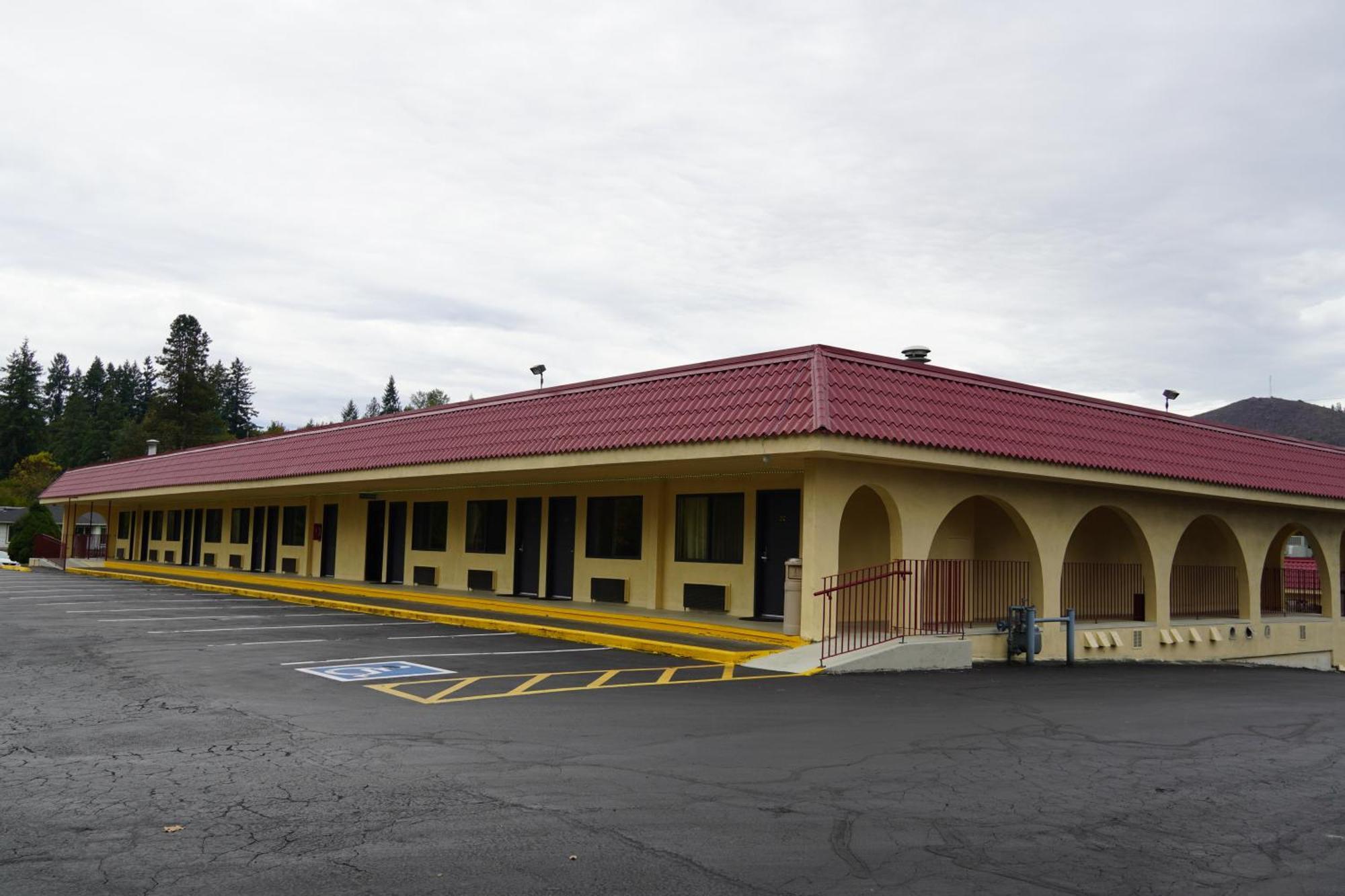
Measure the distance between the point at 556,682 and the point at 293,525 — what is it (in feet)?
81.6

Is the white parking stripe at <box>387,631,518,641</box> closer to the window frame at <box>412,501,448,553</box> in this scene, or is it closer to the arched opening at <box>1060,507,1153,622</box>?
the window frame at <box>412,501,448,553</box>

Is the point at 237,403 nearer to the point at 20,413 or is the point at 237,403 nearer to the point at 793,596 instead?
the point at 20,413

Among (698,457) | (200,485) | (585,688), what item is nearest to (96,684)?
(585,688)

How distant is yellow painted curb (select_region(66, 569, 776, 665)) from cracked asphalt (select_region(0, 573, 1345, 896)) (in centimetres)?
209

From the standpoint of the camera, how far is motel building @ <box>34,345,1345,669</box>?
16.3m

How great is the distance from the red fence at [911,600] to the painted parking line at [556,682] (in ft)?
5.36

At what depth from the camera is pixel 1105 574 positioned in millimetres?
21891

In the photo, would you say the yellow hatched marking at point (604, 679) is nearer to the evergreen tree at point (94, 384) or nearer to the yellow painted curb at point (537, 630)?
the yellow painted curb at point (537, 630)

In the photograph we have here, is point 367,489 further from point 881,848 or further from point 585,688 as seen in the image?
point 881,848

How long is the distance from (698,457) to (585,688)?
18.5 ft

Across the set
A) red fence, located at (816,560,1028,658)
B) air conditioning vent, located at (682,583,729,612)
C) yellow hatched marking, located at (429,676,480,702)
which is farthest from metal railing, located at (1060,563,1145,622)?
yellow hatched marking, located at (429,676,480,702)

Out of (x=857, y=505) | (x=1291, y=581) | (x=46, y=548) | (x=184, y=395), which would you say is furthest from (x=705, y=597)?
(x=184, y=395)

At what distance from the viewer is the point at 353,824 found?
623 cm

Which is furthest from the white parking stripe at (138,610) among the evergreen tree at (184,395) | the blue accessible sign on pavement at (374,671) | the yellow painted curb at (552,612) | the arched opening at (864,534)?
the evergreen tree at (184,395)
